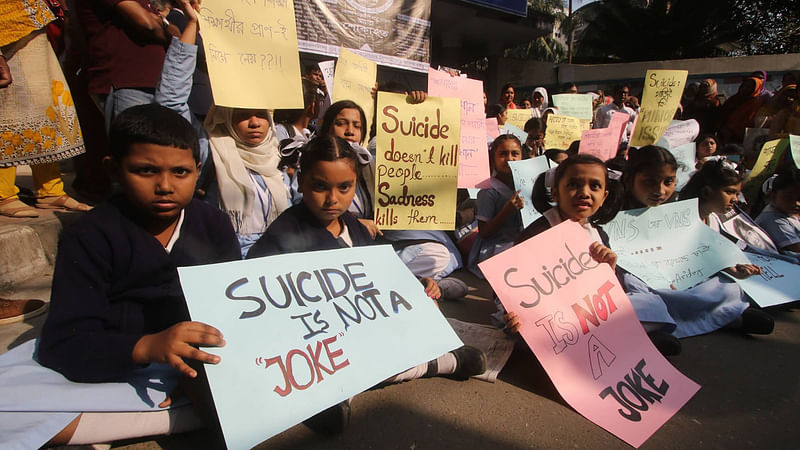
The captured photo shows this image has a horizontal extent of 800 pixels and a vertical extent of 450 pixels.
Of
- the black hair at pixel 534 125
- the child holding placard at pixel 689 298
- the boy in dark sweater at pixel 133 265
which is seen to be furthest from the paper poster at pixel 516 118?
the boy in dark sweater at pixel 133 265

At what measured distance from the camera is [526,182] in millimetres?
2854

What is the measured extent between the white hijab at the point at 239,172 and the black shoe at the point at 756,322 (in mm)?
2404

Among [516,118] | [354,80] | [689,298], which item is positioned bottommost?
[689,298]

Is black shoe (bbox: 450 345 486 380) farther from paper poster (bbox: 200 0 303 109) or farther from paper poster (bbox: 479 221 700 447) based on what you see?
paper poster (bbox: 200 0 303 109)

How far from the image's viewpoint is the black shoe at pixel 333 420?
3.96 feet

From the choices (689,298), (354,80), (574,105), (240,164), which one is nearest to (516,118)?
(574,105)

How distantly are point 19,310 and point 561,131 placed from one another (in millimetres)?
4701

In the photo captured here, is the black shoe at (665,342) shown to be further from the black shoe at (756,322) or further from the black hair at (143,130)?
the black hair at (143,130)

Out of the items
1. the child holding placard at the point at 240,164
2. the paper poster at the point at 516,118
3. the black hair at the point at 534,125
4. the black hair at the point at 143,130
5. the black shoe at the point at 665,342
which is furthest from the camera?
the paper poster at the point at 516,118

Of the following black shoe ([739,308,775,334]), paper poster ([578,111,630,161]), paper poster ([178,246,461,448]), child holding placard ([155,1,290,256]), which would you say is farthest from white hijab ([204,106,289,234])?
paper poster ([578,111,630,161])

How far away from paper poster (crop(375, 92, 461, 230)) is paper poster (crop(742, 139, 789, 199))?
3072 millimetres

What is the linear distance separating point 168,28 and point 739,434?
290 cm

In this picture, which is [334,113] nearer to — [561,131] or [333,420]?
[333,420]

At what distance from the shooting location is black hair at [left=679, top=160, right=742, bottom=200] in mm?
2479
